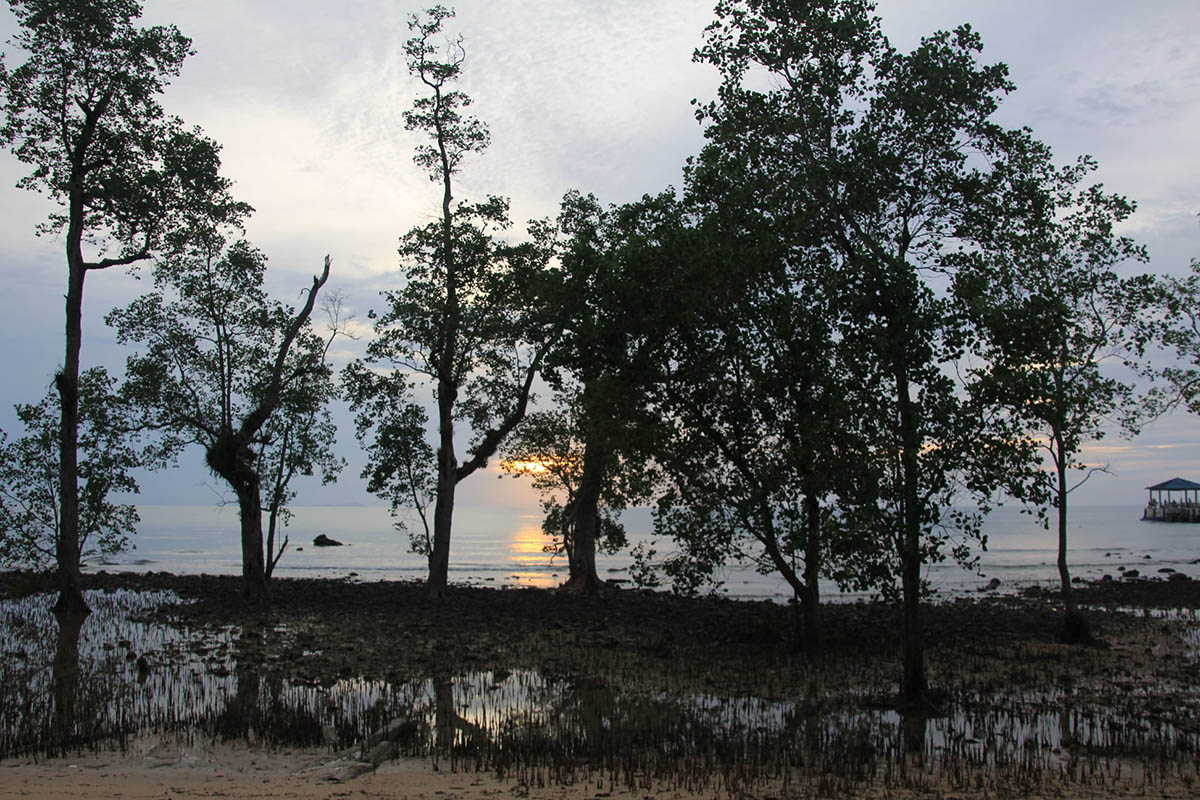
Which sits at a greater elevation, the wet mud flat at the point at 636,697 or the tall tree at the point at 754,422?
the tall tree at the point at 754,422

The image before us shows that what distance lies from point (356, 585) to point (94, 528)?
13.5m

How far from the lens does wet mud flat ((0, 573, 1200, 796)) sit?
1105 centimetres

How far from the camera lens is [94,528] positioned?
30.4 metres

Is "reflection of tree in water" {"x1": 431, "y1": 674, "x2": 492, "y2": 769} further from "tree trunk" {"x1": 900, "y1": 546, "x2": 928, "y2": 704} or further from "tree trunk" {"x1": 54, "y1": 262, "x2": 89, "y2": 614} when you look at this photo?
"tree trunk" {"x1": 54, "y1": 262, "x2": 89, "y2": 614}

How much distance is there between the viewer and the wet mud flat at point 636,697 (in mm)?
11055

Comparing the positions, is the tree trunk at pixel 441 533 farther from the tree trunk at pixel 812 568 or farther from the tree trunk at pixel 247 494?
the tree trunk at pixel 812 568

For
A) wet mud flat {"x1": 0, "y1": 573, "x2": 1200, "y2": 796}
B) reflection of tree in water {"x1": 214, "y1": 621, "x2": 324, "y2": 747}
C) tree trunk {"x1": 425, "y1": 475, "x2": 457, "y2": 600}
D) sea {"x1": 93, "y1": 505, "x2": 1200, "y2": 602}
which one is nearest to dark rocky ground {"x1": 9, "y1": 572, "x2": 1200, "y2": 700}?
wet mud flat {"x1": 0, "y1": 573, "x2": 1200, "y2": 796}

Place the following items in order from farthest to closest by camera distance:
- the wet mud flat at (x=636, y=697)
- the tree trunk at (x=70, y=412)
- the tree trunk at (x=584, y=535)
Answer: the tree trunk at (x=584, y=535) → the tree trunk at (x=70, y=412) → the wet mud flat at (x=636, y=697)

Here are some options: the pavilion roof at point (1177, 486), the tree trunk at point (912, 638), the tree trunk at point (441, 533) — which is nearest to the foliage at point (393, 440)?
the tree trunk at point (441, 533)

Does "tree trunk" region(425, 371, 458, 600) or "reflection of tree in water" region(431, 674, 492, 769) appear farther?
"tree trunk" region(425, 371, 458, 600)

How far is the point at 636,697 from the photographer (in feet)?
50.9

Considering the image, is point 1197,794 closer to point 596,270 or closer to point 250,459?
point 596,270

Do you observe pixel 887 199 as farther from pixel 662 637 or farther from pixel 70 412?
pixel 70 412

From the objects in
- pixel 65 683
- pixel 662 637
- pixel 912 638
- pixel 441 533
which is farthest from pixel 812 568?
pixel 441 533
